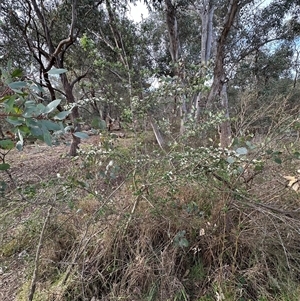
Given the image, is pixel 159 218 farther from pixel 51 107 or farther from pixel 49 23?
pixel 49 23

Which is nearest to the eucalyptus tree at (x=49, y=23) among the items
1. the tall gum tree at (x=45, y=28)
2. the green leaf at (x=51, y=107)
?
the tall gum tree at (x=45, y=28)

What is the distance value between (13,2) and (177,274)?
21.1 feet

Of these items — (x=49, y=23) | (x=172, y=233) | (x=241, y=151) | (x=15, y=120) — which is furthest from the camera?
(x=49, y=23)

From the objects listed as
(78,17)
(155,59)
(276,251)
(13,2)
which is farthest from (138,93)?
(155,59)

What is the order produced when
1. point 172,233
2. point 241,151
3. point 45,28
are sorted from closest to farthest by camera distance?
point 241,151 → point 172,233 → point 45,28

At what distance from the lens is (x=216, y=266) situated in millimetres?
1596

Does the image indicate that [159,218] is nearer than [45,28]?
Yes

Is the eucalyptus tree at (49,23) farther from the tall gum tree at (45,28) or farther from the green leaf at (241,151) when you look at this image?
the green leaf at (241,151)

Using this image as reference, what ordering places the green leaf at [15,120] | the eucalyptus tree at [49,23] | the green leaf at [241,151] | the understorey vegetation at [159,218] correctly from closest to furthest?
the green leaf at [15,120] < the green leaf at [241,151] < the understorey vegetation at [159,218] < the eucalyptus tree at [49,23]

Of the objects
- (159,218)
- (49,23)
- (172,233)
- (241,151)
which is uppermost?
(49,23)

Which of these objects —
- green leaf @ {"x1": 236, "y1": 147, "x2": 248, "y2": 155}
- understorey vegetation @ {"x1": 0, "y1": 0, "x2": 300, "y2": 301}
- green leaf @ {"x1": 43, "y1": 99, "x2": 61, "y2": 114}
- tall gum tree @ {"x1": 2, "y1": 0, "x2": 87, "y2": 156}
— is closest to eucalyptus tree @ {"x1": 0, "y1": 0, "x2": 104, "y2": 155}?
tall gum tree @ {"x1": 2, "y1": 0, "x2": 87, "y2": 156}

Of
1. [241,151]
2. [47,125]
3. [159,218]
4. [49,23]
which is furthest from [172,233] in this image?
[49,23]

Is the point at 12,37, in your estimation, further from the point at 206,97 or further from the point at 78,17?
the point at 206,97

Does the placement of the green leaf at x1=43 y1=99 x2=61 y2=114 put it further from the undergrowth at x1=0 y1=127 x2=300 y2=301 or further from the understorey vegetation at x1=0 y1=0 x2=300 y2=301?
the undergrowth at x1=0 y1=127 x2=300 y2=301
